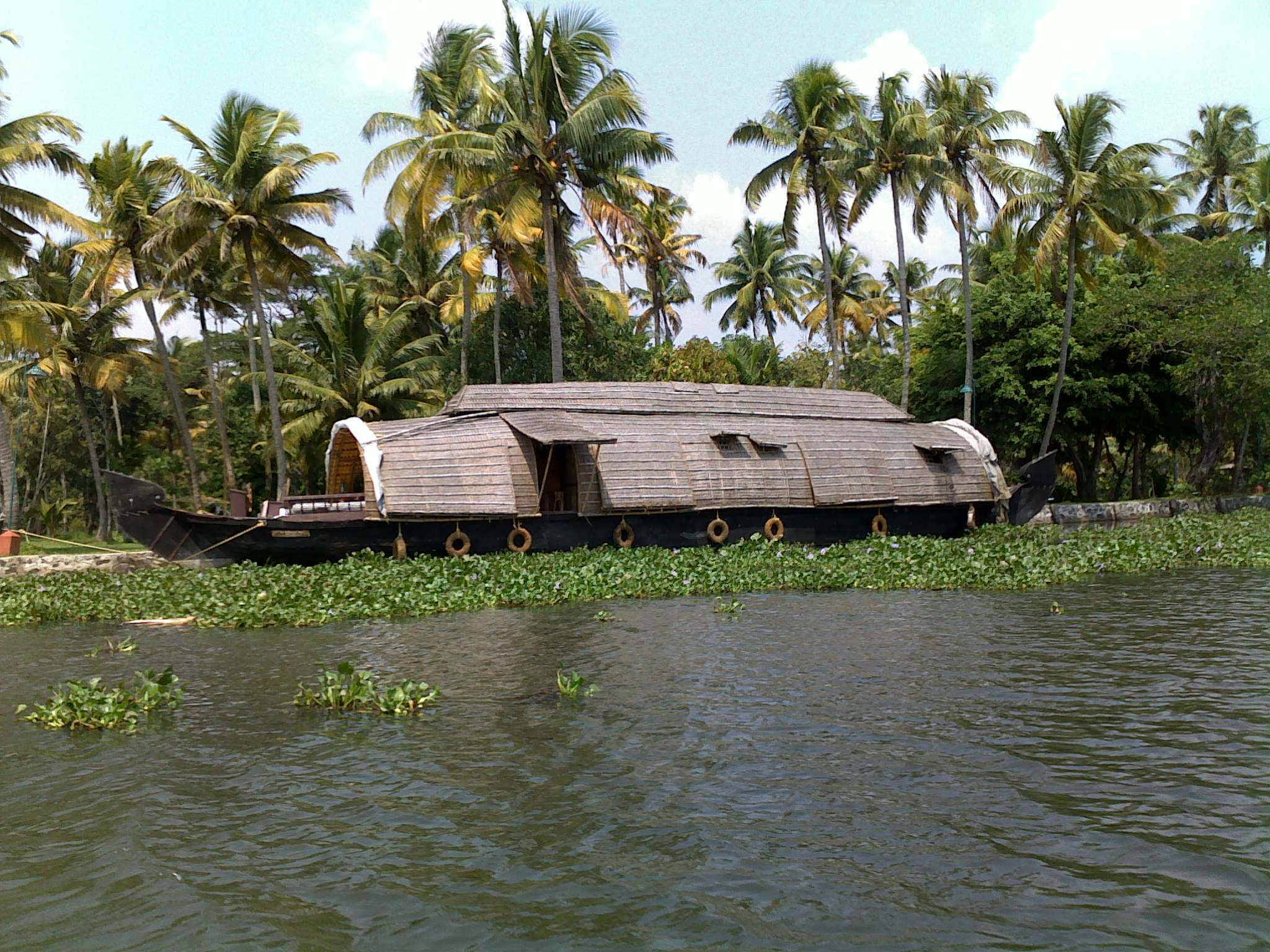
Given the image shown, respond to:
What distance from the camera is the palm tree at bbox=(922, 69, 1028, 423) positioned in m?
27.2

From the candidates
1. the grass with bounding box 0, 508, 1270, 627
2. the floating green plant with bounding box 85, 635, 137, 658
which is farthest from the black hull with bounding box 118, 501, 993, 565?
the floating green plant with bounding box 85, 635, 137, 658

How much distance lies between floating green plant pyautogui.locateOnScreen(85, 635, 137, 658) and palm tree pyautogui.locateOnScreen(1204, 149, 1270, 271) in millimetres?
29799

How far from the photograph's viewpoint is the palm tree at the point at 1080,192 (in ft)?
88.0

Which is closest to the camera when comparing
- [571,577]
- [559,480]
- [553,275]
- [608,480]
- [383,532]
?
[571,577]

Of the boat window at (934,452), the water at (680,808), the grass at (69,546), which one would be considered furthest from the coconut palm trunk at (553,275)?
the water at (680,808)

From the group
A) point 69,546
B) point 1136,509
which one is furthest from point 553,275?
point 1136,509

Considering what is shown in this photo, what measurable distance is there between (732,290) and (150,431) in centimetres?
2392

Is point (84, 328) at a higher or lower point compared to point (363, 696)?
higher

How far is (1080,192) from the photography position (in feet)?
86.4

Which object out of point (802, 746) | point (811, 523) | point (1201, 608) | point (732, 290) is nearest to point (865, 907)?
point (802, 746)

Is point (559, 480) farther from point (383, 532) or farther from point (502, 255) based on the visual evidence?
point (502, 255)

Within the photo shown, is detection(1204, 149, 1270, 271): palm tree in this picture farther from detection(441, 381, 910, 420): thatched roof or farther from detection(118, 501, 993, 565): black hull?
detection(118, 501, 993, 565): black hull

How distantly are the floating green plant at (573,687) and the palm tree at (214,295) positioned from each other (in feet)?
64.8

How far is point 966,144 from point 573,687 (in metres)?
24.3
